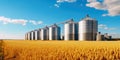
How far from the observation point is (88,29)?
6938 cm

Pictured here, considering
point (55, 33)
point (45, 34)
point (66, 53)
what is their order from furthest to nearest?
point (45, 34), point (55, 33), point (66, 53)

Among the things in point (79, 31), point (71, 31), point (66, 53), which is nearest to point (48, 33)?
point (71, 31)

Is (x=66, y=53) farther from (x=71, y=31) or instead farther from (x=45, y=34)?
(x=45, y=34)

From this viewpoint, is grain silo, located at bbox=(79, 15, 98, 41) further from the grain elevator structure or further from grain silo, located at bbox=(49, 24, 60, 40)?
grain silo, located at bbox=(49, 24, 60, 40)

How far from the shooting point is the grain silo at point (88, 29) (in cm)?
6869

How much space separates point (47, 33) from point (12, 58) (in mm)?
90922

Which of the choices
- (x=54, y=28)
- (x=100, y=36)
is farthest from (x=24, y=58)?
(x=54, y=28)

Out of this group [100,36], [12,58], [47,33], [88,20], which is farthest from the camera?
[47,33]

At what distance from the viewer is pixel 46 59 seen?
958 cm

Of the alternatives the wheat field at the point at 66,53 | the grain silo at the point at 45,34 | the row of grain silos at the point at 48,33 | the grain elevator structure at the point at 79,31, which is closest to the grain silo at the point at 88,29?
the grain elevator structure at the point at 79,31

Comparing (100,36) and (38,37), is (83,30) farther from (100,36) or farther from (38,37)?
(38,37)

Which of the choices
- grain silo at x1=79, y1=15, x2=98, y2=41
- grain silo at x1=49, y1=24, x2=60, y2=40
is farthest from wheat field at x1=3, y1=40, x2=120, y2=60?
grain silo at x1=49, y1=24, x2=60, y2=40

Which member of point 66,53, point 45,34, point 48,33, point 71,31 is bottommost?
point 66,53

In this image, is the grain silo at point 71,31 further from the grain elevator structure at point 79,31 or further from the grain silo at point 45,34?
the grain silo at point 45,34
